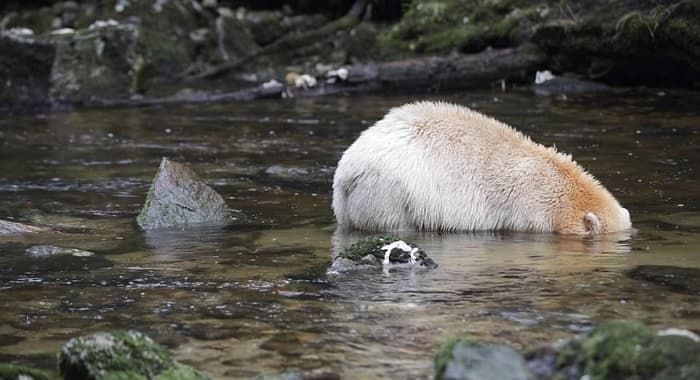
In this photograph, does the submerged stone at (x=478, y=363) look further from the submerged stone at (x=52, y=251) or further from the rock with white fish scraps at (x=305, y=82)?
the rock with white fish scraps at (x=305, y=82)

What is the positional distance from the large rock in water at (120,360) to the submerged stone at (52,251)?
10.2 ft

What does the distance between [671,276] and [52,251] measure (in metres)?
4.05

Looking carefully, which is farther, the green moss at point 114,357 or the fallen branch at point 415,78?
the fallen branch at point 415,78

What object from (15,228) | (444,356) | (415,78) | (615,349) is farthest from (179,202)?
(415,78)

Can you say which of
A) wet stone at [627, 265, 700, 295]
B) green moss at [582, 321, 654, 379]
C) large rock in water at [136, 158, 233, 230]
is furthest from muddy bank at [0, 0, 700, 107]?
green moss at [582, 321, 654, 379]

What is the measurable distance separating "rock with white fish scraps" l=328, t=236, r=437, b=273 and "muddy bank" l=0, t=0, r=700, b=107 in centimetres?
896

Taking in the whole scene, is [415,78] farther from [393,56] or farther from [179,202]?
[179,202]

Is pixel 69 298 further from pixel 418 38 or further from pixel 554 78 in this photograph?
pixel 418 38

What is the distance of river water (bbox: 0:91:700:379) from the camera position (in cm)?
560

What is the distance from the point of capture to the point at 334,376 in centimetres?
503

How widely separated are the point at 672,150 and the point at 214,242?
5573 mm

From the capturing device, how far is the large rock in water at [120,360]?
4680 mm

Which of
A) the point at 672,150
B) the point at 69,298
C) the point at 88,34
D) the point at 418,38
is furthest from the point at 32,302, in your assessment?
the point at 418,38

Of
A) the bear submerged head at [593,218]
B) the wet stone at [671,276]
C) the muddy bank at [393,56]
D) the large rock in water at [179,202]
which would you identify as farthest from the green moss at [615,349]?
the muddy bank at [393,56]
